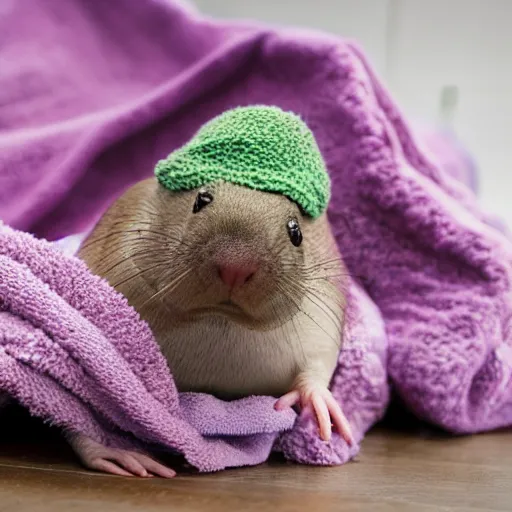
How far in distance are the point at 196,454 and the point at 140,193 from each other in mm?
370

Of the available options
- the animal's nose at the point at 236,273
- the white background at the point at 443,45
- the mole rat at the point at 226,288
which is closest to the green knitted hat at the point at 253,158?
the mole rat at the point at 226,288

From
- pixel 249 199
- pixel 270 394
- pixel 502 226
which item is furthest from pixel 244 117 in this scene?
pixel 502 226

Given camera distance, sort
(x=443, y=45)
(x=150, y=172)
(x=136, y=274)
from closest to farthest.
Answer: (x=136, y=274), (x=150, y=172), (x=443, y=45)

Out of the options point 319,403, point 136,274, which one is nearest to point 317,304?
point 319,403

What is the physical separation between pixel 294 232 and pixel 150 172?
52cm

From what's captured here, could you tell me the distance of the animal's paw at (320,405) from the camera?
95cm

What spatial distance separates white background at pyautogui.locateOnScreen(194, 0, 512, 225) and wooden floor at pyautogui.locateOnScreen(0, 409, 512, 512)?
148cm

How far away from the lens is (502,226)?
5.09 ft

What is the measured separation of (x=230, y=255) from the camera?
79cm

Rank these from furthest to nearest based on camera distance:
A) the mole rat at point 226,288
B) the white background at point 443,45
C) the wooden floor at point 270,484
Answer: the white background at point 443,45, the mole rat at point 226,288, the wooden floor at point 270,484

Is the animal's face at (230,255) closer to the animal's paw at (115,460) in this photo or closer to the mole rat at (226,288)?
the mole rat at (226,288)

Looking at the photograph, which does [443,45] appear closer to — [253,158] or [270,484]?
[253,158]

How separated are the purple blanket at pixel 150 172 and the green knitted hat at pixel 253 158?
0.55 feet

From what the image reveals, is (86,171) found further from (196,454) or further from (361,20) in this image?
(361,20)
